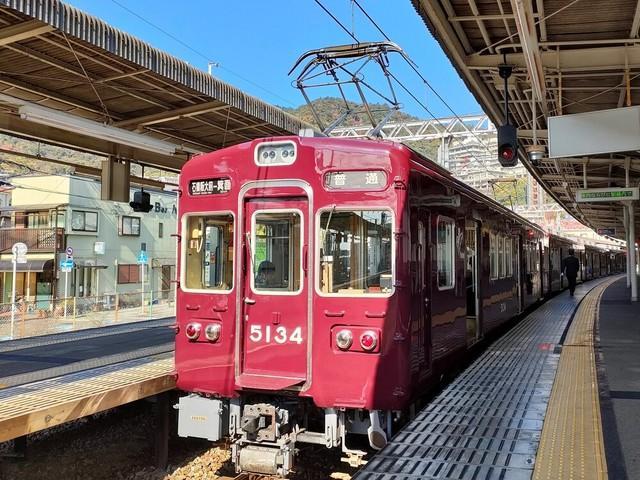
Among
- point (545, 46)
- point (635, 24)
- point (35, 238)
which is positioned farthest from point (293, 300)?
point (35, 238)

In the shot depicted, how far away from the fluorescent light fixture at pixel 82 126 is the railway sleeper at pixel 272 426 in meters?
3.61

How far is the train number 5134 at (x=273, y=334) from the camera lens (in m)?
5.01

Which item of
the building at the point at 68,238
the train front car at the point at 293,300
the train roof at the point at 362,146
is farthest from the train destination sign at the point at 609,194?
the building at the point at 68,238

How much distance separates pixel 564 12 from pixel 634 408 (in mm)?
4346

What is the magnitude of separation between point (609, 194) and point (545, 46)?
853cm

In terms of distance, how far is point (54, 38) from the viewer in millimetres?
6520

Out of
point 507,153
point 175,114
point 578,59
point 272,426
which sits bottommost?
point 272,426

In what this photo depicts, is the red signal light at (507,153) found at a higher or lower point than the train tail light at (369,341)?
higher

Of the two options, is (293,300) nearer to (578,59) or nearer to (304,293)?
(304,293)

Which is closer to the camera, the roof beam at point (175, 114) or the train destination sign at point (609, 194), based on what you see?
the roof beam at point (175, 114)

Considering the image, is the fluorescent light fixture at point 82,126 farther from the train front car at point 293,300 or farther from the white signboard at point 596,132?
the white signboard at point 596,132

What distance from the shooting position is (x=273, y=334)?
5117 millimetres

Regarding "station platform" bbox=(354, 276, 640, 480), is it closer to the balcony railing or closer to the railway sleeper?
the railway sleeper

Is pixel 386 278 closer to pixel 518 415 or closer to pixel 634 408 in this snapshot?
pixel 518 415
